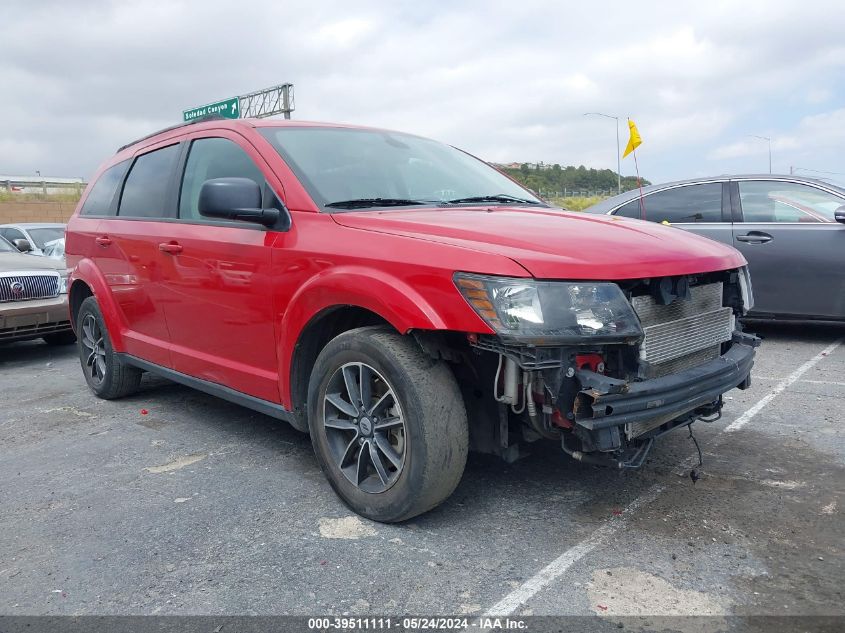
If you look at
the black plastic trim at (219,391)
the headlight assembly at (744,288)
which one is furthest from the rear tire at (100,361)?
the headlight assembly at (744,288)

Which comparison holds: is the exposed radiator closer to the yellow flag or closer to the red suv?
the red suv

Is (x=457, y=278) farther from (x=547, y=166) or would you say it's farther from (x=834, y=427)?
(x=547, y=166)

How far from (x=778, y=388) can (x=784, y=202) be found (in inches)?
92.8

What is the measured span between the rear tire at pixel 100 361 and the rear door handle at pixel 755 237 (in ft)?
17.7

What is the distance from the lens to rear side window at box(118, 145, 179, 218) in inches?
175

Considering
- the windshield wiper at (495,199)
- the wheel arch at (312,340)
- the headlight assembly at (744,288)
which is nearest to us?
the wheel arch at (312,340)

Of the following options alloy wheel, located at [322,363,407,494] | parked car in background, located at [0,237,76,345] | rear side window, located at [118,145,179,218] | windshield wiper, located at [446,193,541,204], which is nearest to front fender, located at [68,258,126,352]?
rear side window, located at [118,145,179,218]

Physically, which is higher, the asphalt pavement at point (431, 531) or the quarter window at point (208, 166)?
the quarter window at point (208, 166)

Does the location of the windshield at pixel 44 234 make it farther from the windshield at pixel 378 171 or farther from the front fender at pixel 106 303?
the windshield at pixel 378 171

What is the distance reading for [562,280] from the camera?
2621 millimetres

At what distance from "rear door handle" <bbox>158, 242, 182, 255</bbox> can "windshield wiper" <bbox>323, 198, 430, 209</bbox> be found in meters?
1.15

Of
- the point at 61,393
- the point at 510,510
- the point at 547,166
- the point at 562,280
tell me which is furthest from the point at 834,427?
the point at 547,166

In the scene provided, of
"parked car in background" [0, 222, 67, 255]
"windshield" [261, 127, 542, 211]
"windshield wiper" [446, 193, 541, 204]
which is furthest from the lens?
"parked car in background" [0, 222, 67, 255]

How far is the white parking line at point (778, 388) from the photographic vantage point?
4.37 metres
